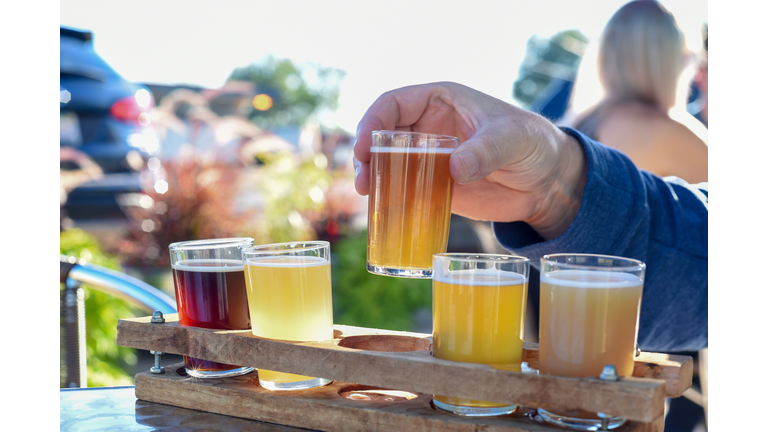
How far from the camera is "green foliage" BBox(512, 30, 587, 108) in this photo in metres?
30.6

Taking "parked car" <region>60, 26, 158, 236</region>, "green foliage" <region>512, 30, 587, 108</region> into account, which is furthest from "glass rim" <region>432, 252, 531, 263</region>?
"green foliage" <region>512, 30, 587, 108</region>

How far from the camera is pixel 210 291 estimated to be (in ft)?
4.70

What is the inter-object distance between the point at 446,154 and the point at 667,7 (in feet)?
8.67

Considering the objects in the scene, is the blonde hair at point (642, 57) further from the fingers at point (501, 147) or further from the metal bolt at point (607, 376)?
the metal bolt at point (607, 376)

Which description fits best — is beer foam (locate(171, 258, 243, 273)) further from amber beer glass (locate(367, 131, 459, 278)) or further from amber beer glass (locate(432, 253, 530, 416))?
amber beer glass (locate(432, 253, 530, 416))

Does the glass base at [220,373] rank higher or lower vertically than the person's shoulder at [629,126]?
lower

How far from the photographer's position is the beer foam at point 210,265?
143 cm

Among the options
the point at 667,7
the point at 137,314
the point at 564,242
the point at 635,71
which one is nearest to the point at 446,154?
the point at 564,242

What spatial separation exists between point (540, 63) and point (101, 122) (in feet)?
98.5

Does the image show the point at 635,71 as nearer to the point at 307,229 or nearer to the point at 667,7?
the point at 667,7

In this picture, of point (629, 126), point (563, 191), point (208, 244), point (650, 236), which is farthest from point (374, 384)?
point (629, 126)

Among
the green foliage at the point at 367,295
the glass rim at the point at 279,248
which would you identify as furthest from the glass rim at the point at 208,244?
the green foliage at the point at 367,295

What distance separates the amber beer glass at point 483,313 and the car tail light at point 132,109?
5.54 meters

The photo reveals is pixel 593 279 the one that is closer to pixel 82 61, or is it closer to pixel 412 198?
pixel 412 198
